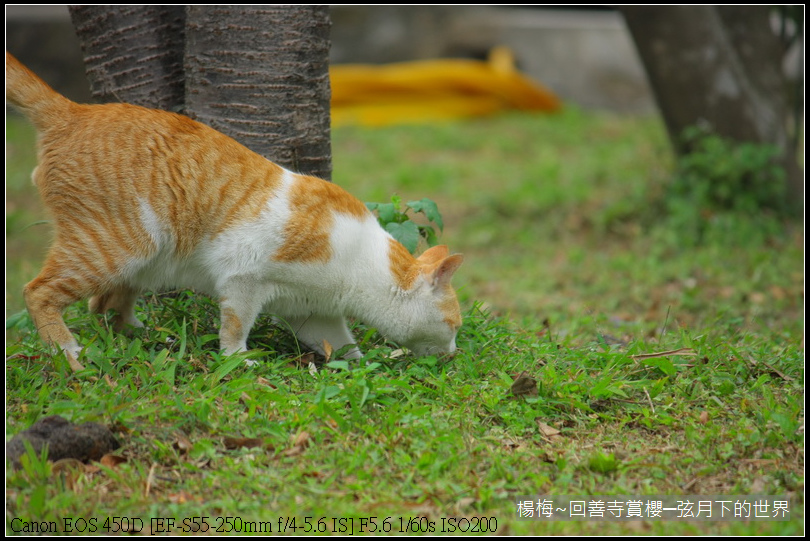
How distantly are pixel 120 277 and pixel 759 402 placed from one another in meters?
3.06

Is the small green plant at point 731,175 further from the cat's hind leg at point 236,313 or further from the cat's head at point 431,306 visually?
the cat's hind leg at point 236,313

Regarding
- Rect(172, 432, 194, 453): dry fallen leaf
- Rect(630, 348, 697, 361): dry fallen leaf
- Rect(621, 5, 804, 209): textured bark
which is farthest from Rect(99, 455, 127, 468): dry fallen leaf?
Rect(621, 5, 804, 209): textured bark

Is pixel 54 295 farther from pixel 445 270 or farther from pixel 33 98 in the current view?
pixel 445 270

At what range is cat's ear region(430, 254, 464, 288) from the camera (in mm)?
3752

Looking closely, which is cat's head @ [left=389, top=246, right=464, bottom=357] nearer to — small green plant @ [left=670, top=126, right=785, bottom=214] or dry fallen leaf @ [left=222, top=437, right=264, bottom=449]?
dry fallen leaf @ [left=222, top=437, right=264, bottom=449]

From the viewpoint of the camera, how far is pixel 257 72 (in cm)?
430

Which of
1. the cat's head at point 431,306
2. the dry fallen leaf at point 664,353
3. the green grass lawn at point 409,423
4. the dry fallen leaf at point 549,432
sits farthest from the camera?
the dry fallen leaf at point 664,353

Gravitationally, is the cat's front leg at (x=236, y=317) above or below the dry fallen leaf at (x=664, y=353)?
above

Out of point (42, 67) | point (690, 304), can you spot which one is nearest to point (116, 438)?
point (690, 304)

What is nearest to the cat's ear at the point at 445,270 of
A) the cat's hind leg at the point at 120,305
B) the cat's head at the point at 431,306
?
the cat's head at the point at 431,306

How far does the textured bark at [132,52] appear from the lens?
4.48 meters

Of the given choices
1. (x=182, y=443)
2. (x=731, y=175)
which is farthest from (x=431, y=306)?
(x=731, y=175)

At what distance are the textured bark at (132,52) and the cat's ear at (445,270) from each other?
1.95m

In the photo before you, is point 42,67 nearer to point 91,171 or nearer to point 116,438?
point 91,171
